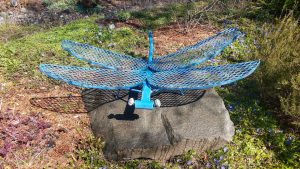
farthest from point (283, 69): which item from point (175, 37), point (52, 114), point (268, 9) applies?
point (268, 9)

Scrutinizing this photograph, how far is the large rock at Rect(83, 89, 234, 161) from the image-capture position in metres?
3.45

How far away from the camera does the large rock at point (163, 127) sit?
3.45m

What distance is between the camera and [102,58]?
13.9 ft

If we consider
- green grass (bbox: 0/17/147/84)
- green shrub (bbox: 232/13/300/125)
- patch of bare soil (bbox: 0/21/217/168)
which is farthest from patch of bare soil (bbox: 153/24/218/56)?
patch of bare soil (bbox: 0/21/217/168)

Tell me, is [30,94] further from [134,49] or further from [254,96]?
[254,96]

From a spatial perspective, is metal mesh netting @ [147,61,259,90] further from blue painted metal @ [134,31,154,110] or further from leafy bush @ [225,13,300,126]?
leafy bush @ [225,13,300,126]

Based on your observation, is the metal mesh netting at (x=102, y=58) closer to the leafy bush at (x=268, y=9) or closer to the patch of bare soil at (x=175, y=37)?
the patch of bare soil at (x=175, y=37)

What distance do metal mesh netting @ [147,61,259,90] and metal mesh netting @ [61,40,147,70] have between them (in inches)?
16.9

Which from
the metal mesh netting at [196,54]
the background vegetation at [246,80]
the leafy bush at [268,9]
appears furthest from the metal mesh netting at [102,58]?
the leafy bush at [268,9]

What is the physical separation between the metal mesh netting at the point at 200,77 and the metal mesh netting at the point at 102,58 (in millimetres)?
430

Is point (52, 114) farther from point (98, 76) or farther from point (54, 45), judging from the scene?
point (54, 45)

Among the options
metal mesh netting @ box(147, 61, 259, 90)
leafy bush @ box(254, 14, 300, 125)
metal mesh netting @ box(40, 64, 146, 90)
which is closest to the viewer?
metal mesh netting @ box(147, 61, 259, 90)

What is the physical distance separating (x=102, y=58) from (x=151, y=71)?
0.66 m

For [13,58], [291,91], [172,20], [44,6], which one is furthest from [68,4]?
[291,91]
